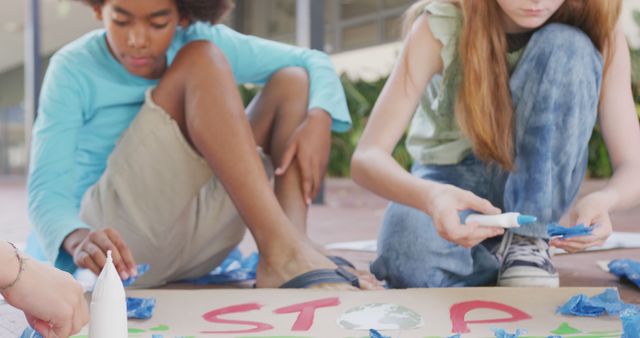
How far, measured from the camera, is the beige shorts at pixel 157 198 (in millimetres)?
1413

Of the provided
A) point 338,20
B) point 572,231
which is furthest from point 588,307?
point 338,20

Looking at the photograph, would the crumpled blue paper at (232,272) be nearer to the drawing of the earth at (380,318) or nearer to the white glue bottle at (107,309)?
the drawing of the earth at (380,318)

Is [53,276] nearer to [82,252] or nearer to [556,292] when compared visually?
[82,252]

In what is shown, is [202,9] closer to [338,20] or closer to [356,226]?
[356,226]

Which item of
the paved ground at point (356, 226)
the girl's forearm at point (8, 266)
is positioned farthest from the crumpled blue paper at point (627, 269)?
the girl's forearm at point (8, 266)

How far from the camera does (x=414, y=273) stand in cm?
140

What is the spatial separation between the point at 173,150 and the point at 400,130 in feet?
1.30

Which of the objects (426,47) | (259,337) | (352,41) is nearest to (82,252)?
(259,337)

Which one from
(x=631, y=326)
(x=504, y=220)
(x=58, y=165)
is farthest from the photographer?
(x=58, y=165)

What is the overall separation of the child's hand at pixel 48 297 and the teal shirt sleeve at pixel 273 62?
2.99ft

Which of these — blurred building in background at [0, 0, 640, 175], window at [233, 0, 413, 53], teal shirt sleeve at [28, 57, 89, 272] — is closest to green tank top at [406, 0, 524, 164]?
teal shirt sleeve at [28, 57, 89, 272]

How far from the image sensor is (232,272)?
1666 millimetres

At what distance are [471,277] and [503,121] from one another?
0.96 feet

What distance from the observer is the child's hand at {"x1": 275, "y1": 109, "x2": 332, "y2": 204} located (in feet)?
4.73
